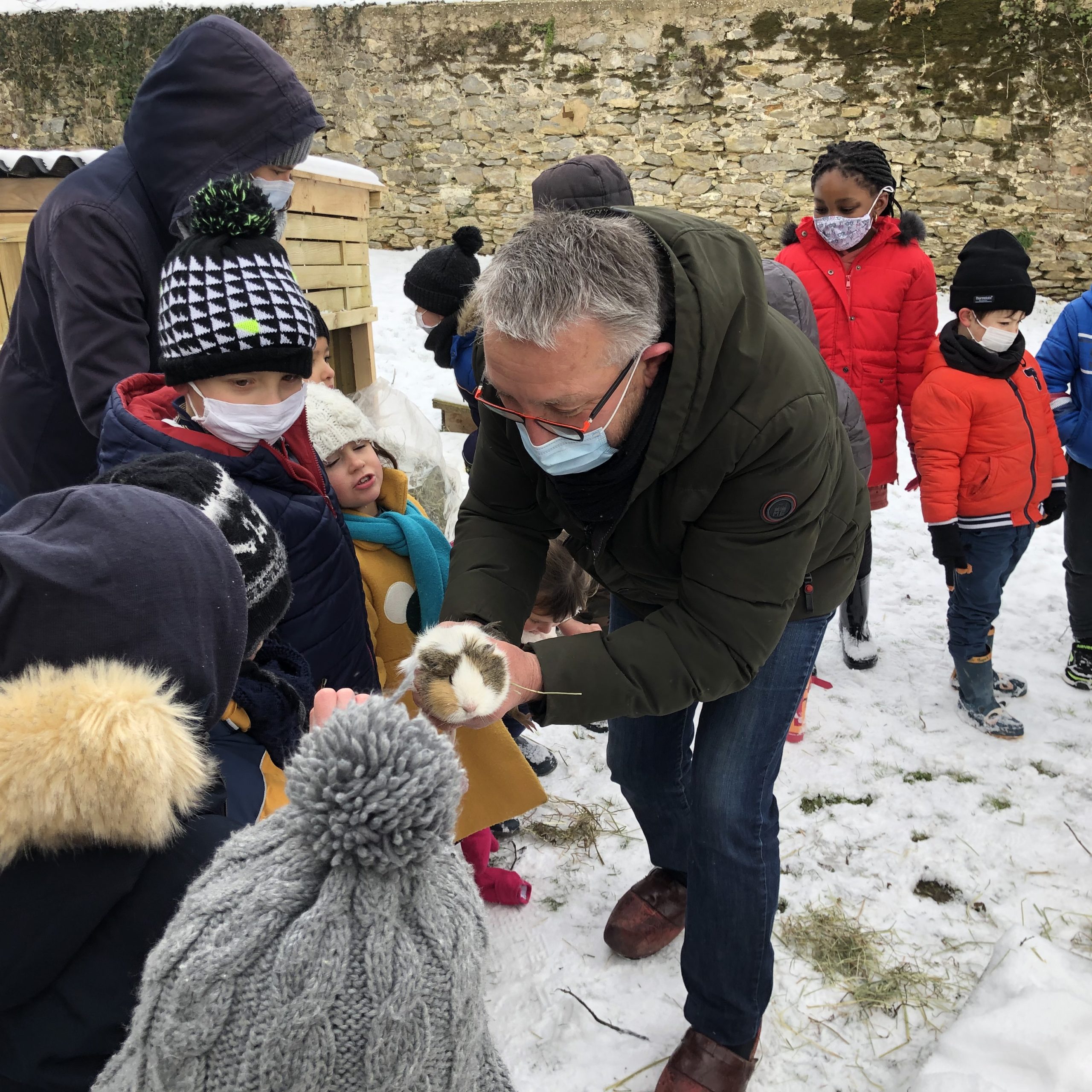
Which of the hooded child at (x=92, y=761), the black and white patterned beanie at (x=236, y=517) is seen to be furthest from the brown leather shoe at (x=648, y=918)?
the hooded child at (x=92, y=761)

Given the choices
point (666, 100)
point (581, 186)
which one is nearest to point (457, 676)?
point (581, 186)

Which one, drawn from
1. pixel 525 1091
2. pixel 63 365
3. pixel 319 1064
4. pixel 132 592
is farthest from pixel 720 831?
pixel 63 365

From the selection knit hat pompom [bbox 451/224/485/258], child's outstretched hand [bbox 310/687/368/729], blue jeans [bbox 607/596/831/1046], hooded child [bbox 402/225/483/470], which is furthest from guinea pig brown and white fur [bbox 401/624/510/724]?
knit hat pompom [bbox 451/224/485/258]

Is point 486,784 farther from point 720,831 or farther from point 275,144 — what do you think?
point 275,144

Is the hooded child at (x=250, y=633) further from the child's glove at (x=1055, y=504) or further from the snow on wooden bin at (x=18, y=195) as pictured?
the child's glove at (x=1055, y=504)

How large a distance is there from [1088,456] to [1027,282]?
2.95 feet

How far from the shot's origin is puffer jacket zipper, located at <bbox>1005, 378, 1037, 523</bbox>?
339cm

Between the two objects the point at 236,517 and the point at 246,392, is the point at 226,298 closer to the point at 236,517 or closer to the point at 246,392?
the point at 246,392

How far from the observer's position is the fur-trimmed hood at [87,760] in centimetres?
87

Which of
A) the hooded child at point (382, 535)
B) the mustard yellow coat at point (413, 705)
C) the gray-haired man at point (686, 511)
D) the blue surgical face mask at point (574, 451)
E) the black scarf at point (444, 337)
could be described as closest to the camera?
the gray-haired man at point (686, 511)

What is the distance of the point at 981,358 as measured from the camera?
133 inches

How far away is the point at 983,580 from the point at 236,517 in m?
3.16

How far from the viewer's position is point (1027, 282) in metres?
3.27

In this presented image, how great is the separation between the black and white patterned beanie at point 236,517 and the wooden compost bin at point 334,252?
2.84 metres
